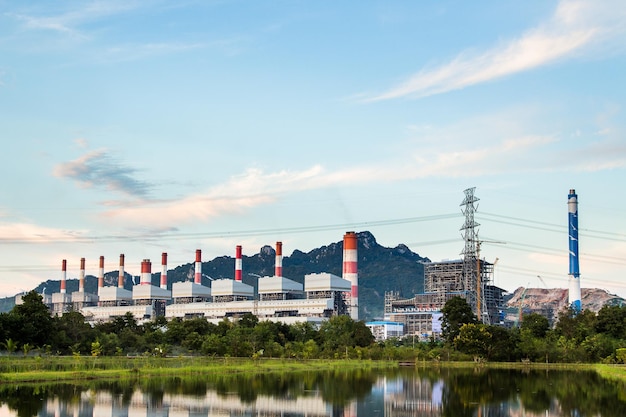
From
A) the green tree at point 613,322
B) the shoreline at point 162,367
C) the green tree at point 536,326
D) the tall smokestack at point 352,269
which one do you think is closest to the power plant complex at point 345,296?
the tall smokestack at point 352,269

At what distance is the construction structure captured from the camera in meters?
87.6

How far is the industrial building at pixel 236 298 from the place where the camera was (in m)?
96.0

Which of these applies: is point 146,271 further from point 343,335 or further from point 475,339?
point 475,339

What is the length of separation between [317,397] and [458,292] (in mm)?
68033

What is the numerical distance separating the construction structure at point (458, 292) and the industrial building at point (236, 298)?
922 centimetres

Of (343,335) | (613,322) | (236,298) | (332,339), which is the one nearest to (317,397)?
(332,339)

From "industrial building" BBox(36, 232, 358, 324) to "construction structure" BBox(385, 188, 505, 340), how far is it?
9.22 metres

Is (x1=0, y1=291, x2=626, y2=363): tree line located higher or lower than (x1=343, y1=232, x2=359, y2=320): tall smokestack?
lower

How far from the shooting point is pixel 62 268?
125000mm

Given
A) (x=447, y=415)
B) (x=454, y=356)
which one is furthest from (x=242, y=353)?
(x=447, y=415)

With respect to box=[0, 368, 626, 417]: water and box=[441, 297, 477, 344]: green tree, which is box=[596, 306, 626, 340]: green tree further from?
box=[0, 368, 626, 417]: water

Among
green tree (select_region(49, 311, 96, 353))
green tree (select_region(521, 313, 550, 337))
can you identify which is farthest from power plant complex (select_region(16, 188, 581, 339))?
green tree (select_region(49, 311, 96, 353))

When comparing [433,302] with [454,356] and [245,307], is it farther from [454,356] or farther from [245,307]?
[454,356]

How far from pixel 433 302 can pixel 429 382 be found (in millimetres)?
61762
